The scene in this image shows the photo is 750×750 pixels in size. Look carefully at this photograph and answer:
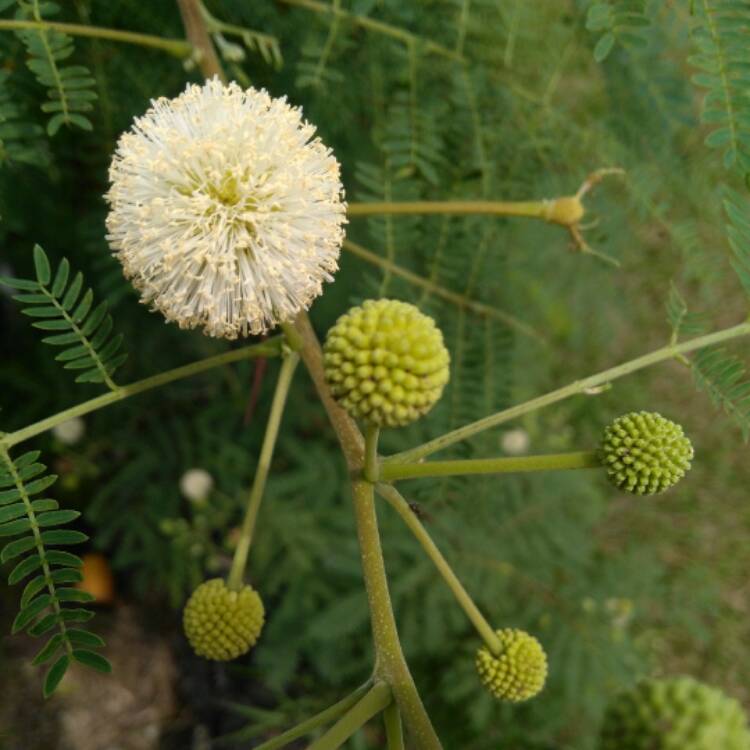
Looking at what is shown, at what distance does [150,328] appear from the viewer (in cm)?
305

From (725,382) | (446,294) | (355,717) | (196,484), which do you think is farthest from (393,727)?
(196,484)

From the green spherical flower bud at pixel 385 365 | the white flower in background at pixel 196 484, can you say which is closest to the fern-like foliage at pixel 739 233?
the green spherical flower bud at pixel 385 365

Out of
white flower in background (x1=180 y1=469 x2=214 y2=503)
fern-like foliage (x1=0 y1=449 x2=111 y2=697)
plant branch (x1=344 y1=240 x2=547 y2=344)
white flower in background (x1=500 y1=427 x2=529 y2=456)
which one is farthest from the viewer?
white flower in background (x1=500 y1=427 x2=529 y2=456)

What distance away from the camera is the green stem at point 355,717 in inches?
51.8

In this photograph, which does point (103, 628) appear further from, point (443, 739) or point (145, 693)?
point (443, 739)

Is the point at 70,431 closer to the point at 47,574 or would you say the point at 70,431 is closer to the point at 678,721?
Answer: the point at 47,574

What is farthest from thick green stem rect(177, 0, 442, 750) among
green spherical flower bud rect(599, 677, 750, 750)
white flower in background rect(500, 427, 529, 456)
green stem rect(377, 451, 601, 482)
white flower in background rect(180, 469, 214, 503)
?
white flower in background rect(500, 427, 529, 456)

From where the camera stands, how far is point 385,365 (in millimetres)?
1292

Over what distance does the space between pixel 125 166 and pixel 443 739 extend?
2.09m

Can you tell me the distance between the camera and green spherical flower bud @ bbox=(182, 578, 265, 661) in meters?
1.61

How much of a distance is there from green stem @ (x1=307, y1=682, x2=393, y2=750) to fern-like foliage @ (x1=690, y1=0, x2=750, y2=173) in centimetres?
118

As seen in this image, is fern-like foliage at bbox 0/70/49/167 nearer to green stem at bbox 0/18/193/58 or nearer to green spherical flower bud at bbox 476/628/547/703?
green stem at bbox 0/18/193/58

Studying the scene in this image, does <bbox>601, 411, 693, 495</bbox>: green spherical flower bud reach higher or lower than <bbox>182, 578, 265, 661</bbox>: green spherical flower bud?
higher

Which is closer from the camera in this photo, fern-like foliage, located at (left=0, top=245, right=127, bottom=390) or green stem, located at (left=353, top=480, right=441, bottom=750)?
green stem, located at (left=353, top=480, right=441, bottom=750)
